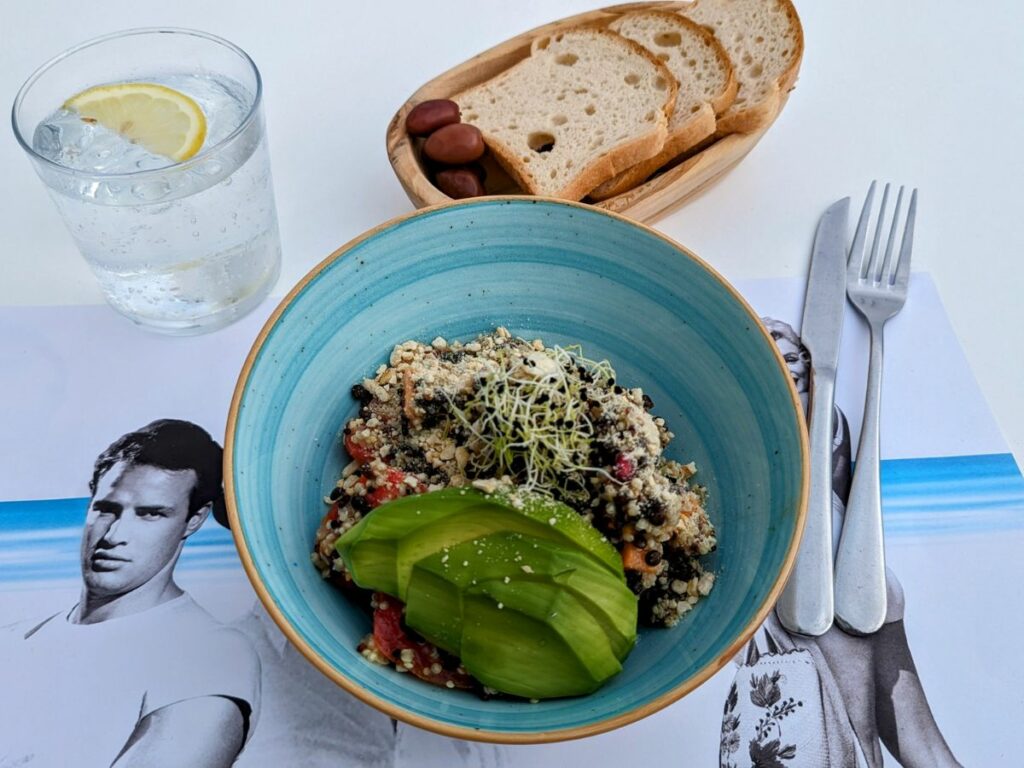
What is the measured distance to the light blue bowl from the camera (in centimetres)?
98

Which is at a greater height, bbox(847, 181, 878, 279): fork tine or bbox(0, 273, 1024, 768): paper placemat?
bbox(847, 181, 878, 279): fork tine

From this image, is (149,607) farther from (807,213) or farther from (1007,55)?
(1007,55)

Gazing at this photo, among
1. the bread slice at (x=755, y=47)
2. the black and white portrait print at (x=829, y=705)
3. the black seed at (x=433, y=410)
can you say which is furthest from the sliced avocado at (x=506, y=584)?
the bread slice at (x=755, y=47)

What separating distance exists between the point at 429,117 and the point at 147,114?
20.4 inches

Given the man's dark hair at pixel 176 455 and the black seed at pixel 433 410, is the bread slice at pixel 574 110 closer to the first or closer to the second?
the black seed at pixel 433 410

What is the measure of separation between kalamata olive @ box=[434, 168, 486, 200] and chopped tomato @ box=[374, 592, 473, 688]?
2.78 ft

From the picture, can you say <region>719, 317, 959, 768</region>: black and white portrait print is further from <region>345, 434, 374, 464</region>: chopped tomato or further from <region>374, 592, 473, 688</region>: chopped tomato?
<region>345, 434, 374, 464</region>: chopped tomato

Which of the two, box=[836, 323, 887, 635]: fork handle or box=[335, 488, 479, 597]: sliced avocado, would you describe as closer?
box=[335, 488, 479, 597]: sliced avocado

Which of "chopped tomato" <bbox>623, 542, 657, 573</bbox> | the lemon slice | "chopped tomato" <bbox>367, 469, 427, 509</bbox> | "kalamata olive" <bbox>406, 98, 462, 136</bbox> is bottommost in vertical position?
"chopped tomato" <bbox>623, 542, 657, 573</bbox>

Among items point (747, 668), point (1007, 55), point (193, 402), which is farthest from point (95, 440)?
point (1007, 55)

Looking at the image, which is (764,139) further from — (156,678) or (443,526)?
(156,678)

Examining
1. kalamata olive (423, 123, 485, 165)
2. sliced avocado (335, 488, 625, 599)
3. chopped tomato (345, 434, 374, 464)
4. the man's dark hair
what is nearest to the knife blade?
sliced avocado (335, 488, 625, 599)

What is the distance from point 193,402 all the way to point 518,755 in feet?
2.67

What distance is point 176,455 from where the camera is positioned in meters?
1.43
